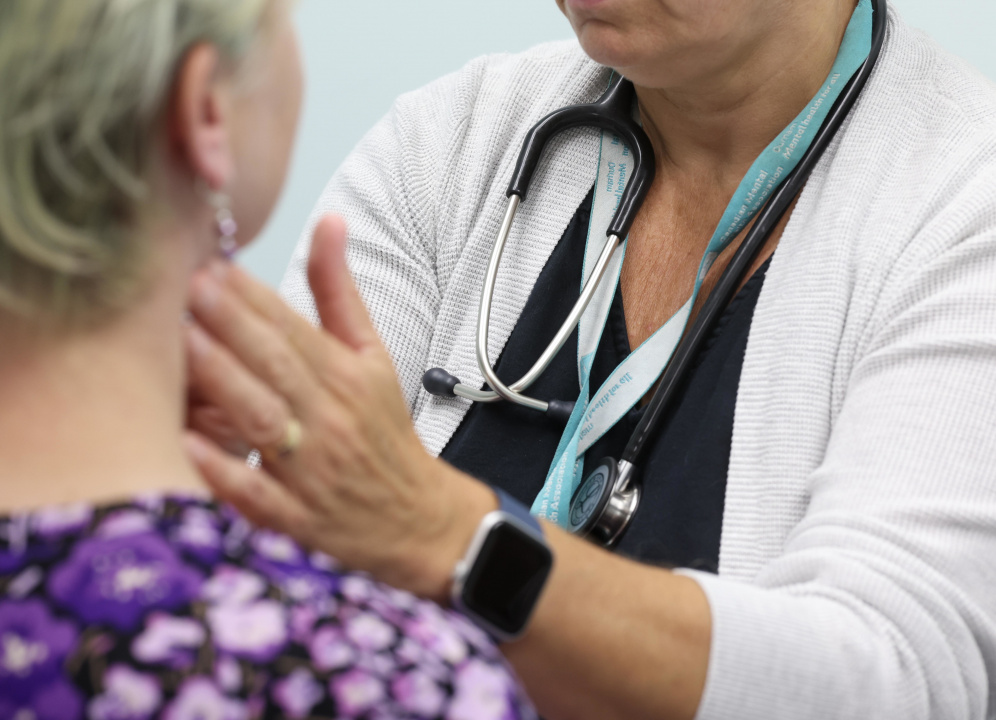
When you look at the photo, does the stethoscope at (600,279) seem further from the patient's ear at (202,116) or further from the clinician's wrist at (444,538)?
the patient's ear at (202,116)

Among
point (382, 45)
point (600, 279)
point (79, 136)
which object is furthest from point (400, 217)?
point (382, 45)

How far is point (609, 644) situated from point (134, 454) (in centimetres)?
40

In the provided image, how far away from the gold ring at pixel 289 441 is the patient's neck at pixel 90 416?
8cm

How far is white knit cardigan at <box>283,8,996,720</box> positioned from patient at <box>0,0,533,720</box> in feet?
1.19

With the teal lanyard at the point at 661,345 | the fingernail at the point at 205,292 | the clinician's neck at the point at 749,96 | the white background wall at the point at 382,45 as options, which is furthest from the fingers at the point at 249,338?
the white background wall at the point at 382,45

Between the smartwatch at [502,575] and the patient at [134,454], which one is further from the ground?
the patient at [134,454]

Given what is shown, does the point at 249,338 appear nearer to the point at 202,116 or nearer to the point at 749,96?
the point at 202,116

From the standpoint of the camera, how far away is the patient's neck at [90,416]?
55cm

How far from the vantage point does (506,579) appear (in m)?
0.74

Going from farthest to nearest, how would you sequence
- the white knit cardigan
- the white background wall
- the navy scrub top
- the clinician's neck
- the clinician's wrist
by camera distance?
the white background wall, the clinician's neck, the navy scrub top, the white knit cardigan, the clinician's wrist

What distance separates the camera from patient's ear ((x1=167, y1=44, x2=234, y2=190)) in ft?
1.87

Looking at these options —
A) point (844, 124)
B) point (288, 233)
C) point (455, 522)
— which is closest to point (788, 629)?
point (455, 522)

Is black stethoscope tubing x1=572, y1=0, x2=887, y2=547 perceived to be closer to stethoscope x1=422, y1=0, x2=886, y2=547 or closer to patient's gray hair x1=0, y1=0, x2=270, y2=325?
stethoscope x1=422, y1=0, x2=886, y2=547

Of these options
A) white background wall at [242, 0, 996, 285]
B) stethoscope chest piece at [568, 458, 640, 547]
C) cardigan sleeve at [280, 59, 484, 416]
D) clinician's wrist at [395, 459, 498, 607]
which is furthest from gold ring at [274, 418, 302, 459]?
white background wall at [242, 0, 996, 285]
